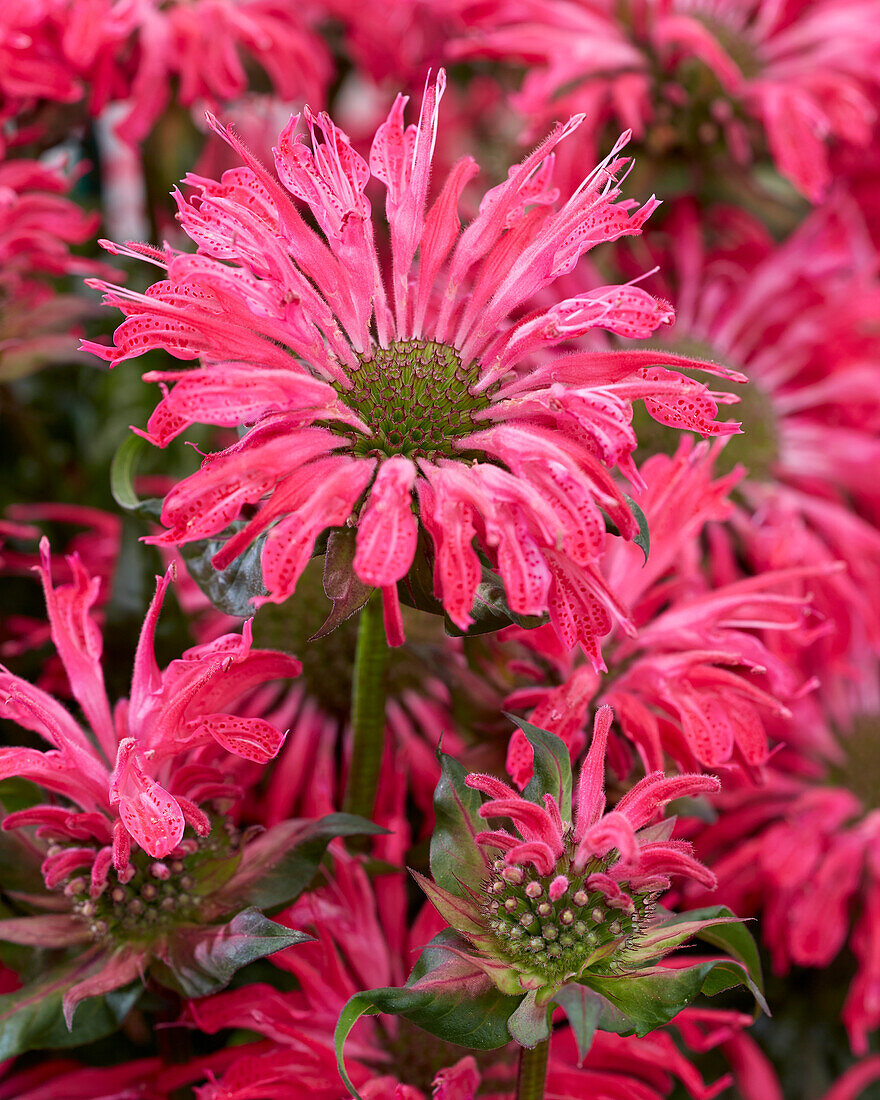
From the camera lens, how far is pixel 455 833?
0.36m

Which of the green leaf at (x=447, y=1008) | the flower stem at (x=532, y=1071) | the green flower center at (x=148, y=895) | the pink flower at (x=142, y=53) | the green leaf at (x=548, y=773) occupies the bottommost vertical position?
the flower stem at (x=532, y=1071)

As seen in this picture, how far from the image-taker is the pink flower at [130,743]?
34 centimetres

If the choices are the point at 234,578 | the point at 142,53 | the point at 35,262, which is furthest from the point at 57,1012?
the point at 142,53

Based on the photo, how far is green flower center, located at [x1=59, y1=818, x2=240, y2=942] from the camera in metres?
0.38

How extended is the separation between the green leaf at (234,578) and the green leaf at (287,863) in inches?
3.1

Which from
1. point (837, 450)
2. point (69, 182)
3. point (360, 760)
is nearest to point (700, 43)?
point (837, 450)

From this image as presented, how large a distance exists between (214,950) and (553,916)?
106 millimetres

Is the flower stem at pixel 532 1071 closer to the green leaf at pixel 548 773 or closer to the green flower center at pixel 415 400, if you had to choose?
the green leaf at pixel 548 773

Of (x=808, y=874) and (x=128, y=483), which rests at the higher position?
(x=128, y=483)

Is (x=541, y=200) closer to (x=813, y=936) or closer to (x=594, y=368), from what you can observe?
(x=594, y=368)

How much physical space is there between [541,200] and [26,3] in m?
0.36

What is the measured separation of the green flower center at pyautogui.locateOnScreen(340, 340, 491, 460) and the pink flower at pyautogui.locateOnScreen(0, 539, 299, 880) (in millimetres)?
81

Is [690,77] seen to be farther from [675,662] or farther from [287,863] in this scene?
[287,863]

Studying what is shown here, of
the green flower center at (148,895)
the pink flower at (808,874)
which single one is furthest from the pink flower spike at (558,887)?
the pink flower at (808,874)
